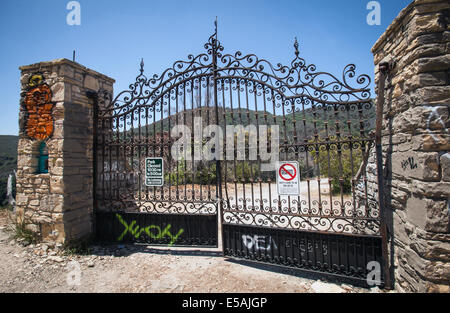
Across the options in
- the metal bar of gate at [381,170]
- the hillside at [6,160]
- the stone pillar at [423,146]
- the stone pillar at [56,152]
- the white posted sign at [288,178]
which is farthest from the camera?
the hillside at [6,160]

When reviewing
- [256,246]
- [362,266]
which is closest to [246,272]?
[256,246]

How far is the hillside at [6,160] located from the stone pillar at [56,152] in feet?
19.1

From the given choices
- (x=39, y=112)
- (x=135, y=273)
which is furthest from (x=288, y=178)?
(x=39, y=112)

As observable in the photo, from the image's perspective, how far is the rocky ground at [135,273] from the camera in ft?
10.7

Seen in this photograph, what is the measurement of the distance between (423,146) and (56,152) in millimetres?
5826

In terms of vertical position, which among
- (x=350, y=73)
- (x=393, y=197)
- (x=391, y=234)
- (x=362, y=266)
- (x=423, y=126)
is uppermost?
(x=350, y=73)

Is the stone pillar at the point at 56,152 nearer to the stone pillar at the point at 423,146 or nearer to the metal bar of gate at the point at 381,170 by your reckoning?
the metal bar of gate at the point at 381,170

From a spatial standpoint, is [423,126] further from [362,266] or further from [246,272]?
[246,272]

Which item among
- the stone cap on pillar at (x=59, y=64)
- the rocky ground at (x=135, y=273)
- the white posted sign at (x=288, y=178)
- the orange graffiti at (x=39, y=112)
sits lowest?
the rocky ground at (x=135, y=273)

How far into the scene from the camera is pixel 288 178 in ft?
12.2

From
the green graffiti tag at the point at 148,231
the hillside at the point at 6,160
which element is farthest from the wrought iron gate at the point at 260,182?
the hillside at the point at 6,160

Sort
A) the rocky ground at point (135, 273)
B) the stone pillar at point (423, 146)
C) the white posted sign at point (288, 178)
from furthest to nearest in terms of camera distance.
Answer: the white posted sign at point (288, 178)
the rocky ground at point (135, 273)
the stone pillar at point (423, 146)

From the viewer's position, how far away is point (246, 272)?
3637 millimetres
